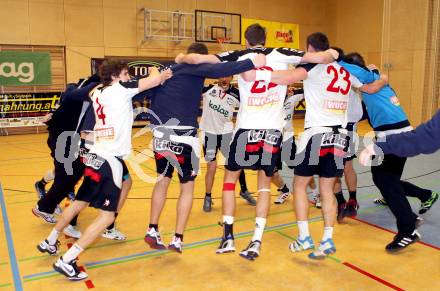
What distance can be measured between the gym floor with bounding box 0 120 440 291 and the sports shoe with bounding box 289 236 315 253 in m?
0.07

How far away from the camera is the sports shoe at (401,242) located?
463 centimetres

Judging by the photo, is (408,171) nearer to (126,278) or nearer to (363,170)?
(363,170)

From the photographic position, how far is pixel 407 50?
17.0 metres

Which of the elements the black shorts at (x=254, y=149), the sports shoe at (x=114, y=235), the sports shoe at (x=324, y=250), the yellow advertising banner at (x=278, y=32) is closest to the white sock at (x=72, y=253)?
the sports shoe at (x=114, y=235)

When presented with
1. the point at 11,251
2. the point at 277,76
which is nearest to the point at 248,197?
the point at 277,76

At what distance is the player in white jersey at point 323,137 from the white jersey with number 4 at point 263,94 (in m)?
0.22

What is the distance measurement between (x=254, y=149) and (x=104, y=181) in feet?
5.08

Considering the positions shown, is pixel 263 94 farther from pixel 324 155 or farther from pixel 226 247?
pixel 226 247

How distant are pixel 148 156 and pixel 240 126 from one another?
7.23 meters

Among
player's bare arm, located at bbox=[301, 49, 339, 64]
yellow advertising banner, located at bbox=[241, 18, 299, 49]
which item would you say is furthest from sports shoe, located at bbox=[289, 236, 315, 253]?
yellow advertising banner, located at bbox=[241, 18, 299, 49]

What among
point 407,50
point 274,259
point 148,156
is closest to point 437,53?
point 407,50

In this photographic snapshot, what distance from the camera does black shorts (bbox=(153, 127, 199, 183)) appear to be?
4.41m

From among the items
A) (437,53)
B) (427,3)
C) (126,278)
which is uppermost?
(427,3)

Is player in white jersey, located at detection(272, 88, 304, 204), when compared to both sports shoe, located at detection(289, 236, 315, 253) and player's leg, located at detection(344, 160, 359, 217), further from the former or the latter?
sports shoe, located at detection(289, 236, 315, 253)
